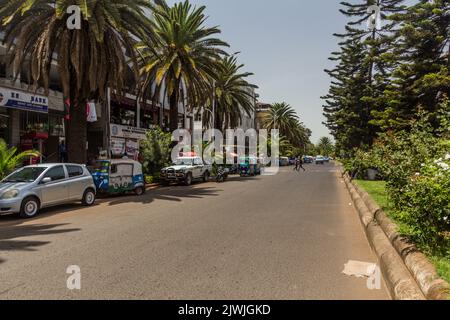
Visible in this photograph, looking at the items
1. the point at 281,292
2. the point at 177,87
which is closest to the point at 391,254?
the point at 281,292

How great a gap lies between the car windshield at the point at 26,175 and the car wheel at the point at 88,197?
6.07 ft

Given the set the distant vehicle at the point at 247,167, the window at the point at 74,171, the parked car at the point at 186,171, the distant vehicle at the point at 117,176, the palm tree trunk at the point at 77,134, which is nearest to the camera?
the window at the point at 74,171

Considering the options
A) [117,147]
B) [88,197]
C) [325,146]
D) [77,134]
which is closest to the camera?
[88,197]

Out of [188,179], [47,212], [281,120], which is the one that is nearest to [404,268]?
[47,212]

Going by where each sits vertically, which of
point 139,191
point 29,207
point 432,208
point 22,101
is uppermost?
point 22,101

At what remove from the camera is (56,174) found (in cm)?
1243

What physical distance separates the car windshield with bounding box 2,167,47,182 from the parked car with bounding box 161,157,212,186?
36.3 feet

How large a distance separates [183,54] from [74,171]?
533 inches

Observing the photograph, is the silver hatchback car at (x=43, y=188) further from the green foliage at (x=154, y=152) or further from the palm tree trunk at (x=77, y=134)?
the green foliage at (x=154, y=152)

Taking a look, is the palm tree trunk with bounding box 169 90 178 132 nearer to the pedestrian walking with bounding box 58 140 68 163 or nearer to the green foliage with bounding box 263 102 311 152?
the pedestrian walking with bounding box 58 140 68 163

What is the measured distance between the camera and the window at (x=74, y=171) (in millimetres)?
13039

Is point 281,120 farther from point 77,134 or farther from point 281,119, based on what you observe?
point 77,134

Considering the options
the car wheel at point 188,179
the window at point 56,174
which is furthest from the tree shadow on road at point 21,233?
the car wheel at point 188,179

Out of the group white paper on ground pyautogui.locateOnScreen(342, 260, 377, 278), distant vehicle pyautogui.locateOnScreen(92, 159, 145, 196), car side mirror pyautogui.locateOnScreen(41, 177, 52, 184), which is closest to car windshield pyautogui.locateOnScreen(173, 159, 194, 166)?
distant vehicle pyautogui.locateOnScreen(92, 159, 145, 196)
